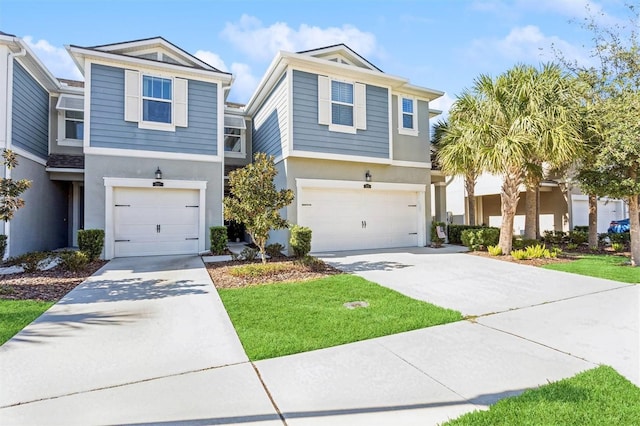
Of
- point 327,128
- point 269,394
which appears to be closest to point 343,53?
point 327,128

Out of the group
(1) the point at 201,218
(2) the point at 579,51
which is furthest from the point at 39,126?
(2) the point at 579,51

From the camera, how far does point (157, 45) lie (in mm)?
10781

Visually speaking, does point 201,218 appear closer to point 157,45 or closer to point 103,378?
point 157,45

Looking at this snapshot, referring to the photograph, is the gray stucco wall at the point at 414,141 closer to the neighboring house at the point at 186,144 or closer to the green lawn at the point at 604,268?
the neighboring house at the point at 186,144

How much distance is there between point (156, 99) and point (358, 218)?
7.79 metres

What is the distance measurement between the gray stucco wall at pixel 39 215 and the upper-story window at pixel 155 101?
12.0 ft

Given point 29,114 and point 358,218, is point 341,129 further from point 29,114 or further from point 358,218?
point 29,114

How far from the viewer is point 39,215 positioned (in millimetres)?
10883

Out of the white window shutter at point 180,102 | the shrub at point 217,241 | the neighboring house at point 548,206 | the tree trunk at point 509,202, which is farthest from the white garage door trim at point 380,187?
the white window shutter at point 180,102

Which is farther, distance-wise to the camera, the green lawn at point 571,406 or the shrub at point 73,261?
the shrub at point 73,261

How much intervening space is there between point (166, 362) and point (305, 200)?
7.88 meters

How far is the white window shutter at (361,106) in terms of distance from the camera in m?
11.2

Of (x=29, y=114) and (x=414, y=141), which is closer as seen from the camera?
(x=29, y=114)

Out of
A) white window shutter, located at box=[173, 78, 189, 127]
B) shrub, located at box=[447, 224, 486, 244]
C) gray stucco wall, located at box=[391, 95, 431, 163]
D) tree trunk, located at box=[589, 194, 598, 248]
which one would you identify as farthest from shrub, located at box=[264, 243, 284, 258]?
tree trunk, located at box=[589, 194, 598, 248]
